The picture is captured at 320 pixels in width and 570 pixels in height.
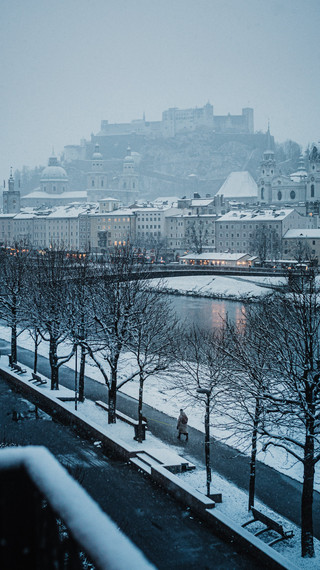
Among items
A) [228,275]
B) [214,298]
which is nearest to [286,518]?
[214,298]

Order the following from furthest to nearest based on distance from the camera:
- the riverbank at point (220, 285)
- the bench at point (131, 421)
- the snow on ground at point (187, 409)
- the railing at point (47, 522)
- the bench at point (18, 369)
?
the riverbank at point (220, 285) → the bench at point (18, 369) → the bench at point (131, 421) → the snow on ground at point (187, 409) → the railing at point (47, 522)

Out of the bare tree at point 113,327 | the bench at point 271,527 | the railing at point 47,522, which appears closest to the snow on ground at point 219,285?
the bare tree at point 113,327

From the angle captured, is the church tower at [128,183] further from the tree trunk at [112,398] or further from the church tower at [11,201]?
the tree trunk at [112,398]

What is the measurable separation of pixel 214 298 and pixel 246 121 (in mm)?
125594

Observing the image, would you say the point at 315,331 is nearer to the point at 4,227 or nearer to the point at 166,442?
the point at 166,442

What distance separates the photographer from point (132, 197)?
128 metres

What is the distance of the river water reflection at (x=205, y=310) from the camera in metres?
34.2

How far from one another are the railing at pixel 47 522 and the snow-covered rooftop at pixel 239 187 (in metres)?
110

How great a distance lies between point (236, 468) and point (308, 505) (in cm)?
342

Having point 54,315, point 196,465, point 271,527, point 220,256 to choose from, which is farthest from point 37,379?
point 220,256

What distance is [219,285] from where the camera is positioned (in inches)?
2050

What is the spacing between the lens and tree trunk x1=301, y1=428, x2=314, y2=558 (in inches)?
345

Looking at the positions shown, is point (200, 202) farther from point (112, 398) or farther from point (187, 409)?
point (112, 398)

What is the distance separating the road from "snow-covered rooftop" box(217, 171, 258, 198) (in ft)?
316
